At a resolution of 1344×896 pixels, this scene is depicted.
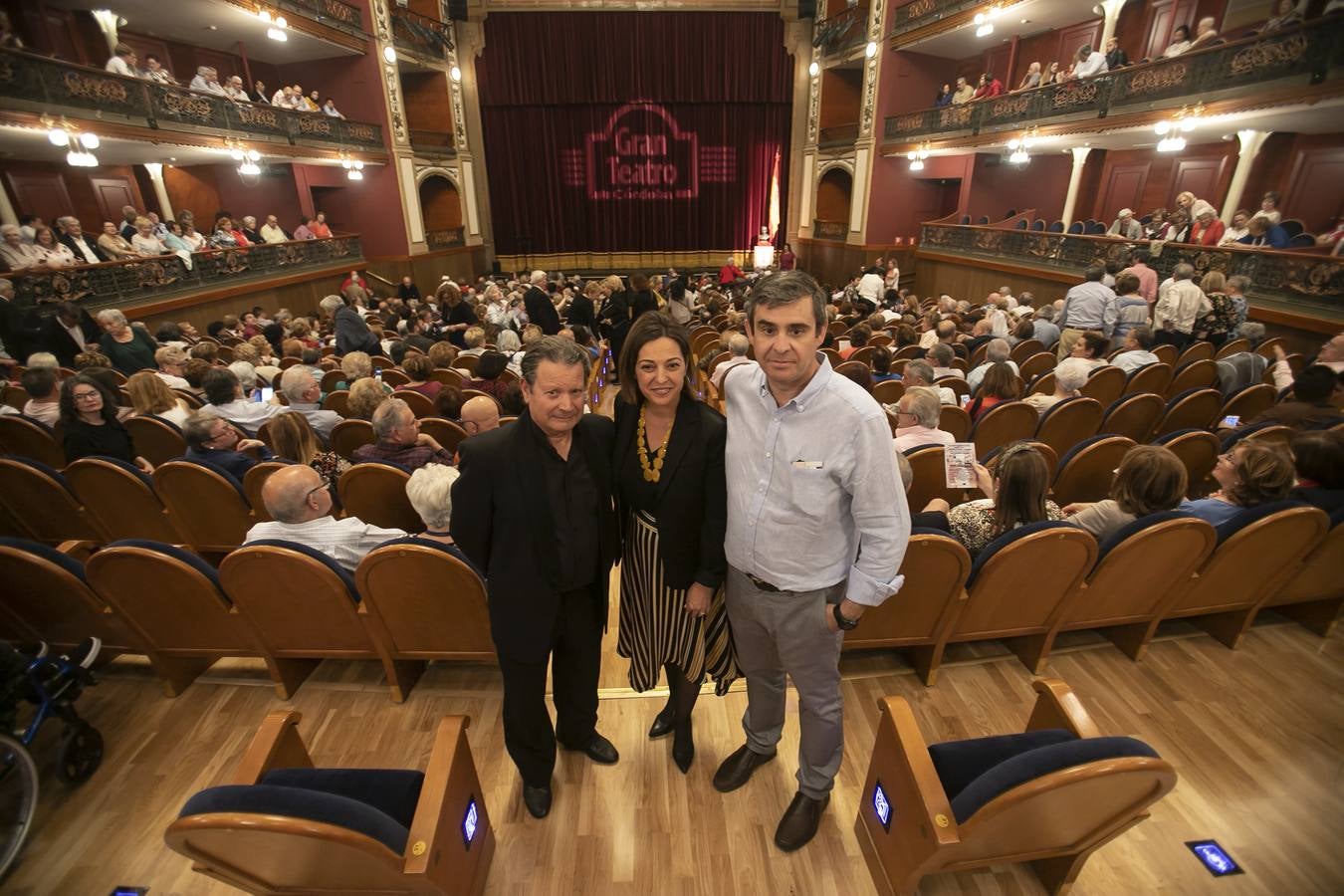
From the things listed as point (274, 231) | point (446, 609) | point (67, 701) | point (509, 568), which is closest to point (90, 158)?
point (274, 231)

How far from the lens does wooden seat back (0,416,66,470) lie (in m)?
3.46

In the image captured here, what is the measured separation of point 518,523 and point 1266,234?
375 inches

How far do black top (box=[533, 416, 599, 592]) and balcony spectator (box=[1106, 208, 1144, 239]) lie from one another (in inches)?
403

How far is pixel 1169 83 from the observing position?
23.7 ft

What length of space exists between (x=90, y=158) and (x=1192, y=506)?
10.7 metres

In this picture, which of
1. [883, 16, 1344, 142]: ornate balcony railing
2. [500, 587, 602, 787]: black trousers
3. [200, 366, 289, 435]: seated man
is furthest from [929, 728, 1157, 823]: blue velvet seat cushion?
[883, 16, 1344, 142]: ornate balcony railing

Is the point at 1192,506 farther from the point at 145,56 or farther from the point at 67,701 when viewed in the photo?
the point at 145,56

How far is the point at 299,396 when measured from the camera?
11.1 ft

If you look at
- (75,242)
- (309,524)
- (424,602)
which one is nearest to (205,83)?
(75,242)

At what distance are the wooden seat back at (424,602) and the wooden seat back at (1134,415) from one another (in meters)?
3.83

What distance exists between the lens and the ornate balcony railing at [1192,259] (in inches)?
222

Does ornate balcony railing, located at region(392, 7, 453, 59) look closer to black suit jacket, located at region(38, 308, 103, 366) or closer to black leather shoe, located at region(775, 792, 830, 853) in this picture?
black suit jacket, located at region(38, 308, 103, 366)

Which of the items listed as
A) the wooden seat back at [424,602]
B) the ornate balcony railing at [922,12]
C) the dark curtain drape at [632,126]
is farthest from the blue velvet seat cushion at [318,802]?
the dark curtain drape at [632,126]

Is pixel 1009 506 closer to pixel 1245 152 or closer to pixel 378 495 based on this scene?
pixel 378 495
